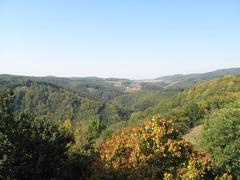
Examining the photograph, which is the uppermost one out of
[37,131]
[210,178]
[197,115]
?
[37,131]

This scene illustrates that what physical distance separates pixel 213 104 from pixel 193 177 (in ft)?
389

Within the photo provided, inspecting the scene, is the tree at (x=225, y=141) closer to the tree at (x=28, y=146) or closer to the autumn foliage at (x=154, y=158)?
the autumn foliage at (x=154, y=158)

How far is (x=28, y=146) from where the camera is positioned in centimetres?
2520

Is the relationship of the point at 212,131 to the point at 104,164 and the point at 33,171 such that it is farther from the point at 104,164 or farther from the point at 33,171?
the point at 33,171

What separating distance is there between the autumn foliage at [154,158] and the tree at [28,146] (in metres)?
3.41

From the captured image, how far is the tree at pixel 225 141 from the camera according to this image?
39281 millimetres

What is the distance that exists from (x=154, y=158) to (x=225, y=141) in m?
20.1

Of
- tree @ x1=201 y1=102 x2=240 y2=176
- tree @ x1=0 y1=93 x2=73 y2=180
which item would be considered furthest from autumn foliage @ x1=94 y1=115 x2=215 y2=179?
tree @ x1=201 y1=102 x2=240 y2=176

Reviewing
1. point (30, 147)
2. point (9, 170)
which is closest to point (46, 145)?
point (30, 147)

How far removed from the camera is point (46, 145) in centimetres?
2598

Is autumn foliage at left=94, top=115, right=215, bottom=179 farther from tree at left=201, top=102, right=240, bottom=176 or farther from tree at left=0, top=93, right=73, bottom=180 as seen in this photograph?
tree at left=201, top=102, right=240, bottom=176

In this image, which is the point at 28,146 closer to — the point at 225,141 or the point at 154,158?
the point at 154,158

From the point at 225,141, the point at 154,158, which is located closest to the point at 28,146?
the point at 154,158

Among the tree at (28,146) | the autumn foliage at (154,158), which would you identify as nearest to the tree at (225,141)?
the autumn foliage at (154,158)
